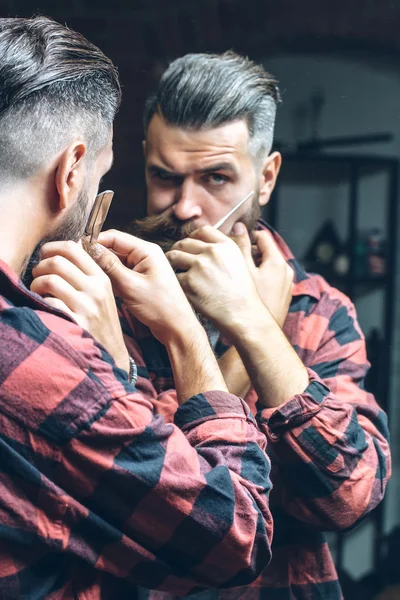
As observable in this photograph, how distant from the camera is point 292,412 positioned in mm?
1118

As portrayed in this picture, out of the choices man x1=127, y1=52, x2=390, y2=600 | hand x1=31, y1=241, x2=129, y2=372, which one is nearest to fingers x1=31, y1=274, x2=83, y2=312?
hand x1=31, y1=241, x2=129, y2=372

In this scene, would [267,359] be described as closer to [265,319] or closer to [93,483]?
[265,319]

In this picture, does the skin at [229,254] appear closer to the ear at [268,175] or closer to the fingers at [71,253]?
the ear at [268,175]

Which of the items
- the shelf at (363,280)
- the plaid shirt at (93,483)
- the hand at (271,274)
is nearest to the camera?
the plaid shirt at (93,483)

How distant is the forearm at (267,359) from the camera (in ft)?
3.76

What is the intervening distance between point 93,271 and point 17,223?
122 millimetres

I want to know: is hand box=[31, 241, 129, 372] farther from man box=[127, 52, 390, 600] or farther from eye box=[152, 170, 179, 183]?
eye box=[152, 170, 179, 183]

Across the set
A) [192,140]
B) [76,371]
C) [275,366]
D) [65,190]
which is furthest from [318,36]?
[76,371]

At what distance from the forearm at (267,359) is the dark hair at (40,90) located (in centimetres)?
42

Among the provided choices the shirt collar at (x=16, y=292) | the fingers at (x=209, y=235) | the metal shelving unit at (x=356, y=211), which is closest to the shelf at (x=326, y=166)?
the metal shelving unit at (x=356, y=211)

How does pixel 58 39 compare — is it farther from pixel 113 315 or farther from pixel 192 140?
pixel 192 140

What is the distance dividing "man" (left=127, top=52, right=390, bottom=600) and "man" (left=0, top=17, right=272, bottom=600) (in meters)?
0.19

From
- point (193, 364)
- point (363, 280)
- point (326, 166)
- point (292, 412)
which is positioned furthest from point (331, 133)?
point (193, 364)

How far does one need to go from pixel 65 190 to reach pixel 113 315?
0.18 m
